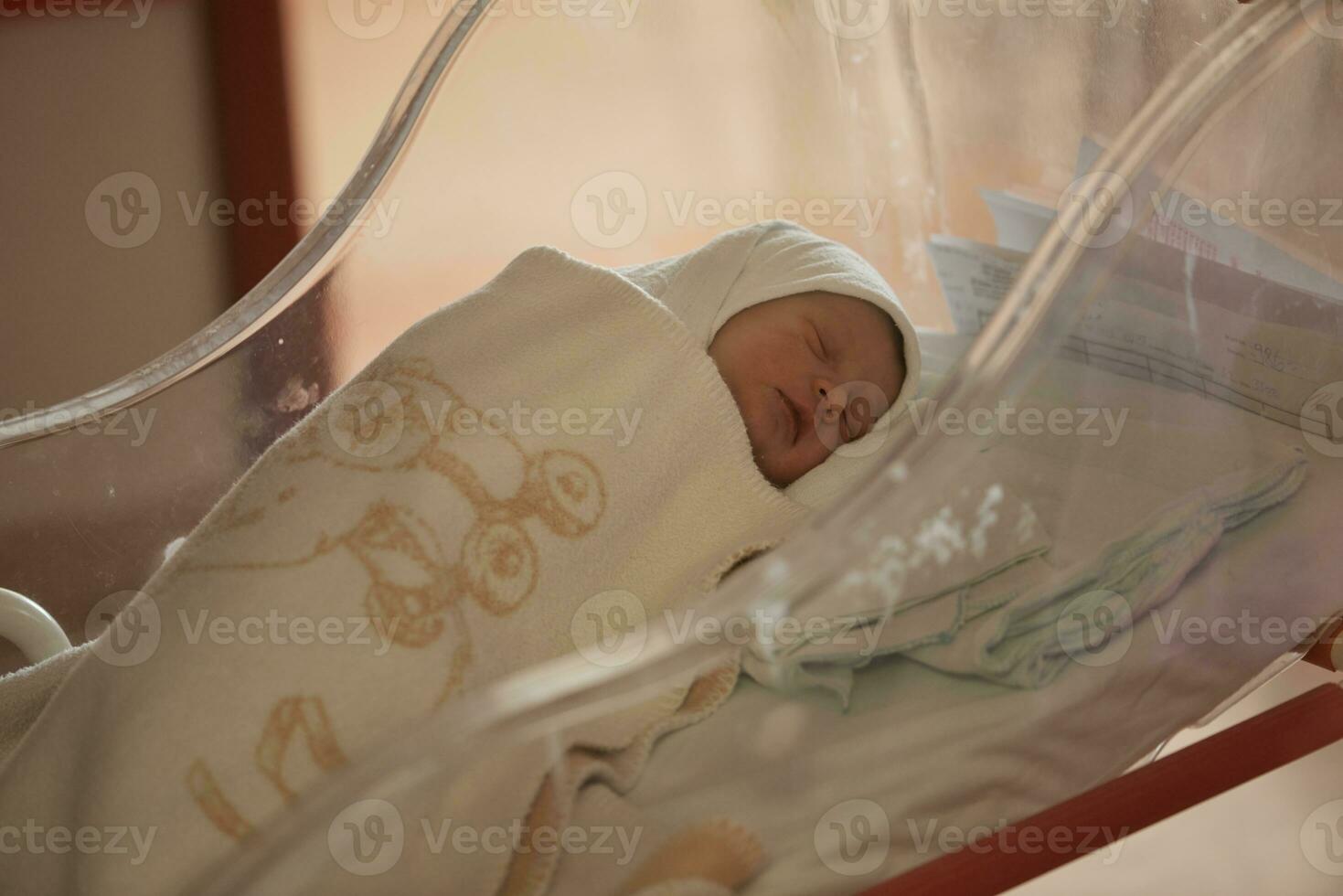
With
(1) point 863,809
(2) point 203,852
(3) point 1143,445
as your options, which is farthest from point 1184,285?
(2) point 203,852

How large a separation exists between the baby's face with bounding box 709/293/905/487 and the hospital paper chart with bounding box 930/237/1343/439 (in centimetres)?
11

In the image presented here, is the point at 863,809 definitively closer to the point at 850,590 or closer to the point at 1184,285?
the point at 850,590

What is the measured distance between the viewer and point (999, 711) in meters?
0.72

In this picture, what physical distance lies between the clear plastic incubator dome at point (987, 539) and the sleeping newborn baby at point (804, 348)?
6cm

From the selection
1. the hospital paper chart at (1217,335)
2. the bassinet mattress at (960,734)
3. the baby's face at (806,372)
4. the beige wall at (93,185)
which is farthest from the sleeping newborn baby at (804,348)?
the beige wall at (93,185)

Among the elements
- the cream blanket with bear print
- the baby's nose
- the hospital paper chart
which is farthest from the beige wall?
the hospital paper chart

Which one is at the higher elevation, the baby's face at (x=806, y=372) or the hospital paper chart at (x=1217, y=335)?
the hospital paper chart at (x=1217, y=335)

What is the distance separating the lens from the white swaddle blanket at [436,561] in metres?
0.69

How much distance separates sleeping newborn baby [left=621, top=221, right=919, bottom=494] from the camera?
3.26 feet

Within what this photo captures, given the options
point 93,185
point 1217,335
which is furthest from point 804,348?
point 93,185

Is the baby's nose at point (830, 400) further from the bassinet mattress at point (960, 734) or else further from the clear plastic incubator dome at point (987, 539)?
the bassinet mattress at point (960, 734)

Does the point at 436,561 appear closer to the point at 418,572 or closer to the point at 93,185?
the point at 418,572

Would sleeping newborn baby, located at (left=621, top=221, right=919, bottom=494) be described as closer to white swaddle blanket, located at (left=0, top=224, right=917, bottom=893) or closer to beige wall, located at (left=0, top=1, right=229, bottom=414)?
white swaddle blanket, located at (left=0, top=224, right=917, bottom=893)

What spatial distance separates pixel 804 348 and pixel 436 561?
0.37 meters
